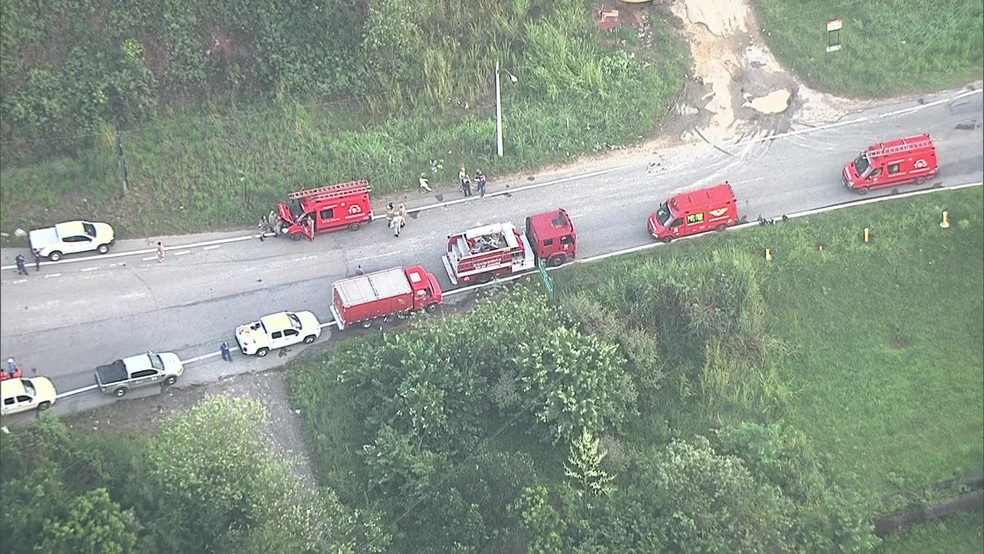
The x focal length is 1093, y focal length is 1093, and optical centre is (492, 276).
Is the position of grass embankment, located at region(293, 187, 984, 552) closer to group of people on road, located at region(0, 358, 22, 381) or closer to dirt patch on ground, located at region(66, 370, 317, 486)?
dirt patch on ground, located at region(66, 370, 317, 486)

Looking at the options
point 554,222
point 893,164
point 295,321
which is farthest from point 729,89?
point 295,321

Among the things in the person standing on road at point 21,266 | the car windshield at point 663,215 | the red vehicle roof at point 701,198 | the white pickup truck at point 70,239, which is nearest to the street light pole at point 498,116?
the car windshield at point 663,215

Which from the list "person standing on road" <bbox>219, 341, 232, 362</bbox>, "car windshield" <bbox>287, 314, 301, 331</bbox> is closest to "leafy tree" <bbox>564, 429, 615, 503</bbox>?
"car windshield" <bbox>287, 314, 301, 331</bbox>

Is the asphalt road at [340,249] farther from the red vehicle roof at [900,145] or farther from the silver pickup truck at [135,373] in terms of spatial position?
the red vehicle roof at [900,145]

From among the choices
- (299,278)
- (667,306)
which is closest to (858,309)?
(667,306)

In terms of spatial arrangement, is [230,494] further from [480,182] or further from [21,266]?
[480,182]

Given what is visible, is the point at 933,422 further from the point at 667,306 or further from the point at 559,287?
the point at 559,287
